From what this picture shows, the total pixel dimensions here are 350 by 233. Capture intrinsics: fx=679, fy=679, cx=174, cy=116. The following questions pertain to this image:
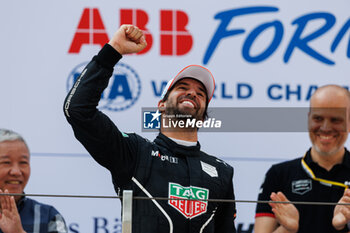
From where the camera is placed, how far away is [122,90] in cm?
270

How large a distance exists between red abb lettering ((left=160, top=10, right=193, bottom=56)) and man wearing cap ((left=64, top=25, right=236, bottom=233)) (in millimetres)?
671

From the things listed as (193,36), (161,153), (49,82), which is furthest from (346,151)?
(49,82)

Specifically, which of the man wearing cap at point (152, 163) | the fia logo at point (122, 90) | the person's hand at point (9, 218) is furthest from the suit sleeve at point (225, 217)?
the fia logo at point (122, 90)

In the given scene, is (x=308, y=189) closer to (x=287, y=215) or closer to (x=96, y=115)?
(x=287, y=215)

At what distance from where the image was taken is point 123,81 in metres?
2.71

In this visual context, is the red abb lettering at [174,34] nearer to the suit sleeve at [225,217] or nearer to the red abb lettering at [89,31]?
the red abb lettering at [89,31]

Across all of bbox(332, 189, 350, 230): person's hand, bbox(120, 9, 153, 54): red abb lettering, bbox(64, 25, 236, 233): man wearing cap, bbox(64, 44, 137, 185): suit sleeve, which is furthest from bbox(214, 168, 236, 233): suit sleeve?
bbox(120, 9, 153, 54): red abb lettering

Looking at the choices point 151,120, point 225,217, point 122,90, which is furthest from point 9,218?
point 122,90

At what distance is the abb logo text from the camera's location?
270cm

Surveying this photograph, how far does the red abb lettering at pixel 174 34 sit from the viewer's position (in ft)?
8.95

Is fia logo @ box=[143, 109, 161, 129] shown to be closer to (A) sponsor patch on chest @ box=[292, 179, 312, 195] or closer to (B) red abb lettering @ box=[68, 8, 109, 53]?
(B) red abb lettering @ box=[68, 8, 109, 53]

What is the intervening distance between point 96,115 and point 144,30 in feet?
3.39

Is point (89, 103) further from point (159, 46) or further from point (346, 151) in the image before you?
point (346, 151)

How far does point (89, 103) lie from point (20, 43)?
1086mm
